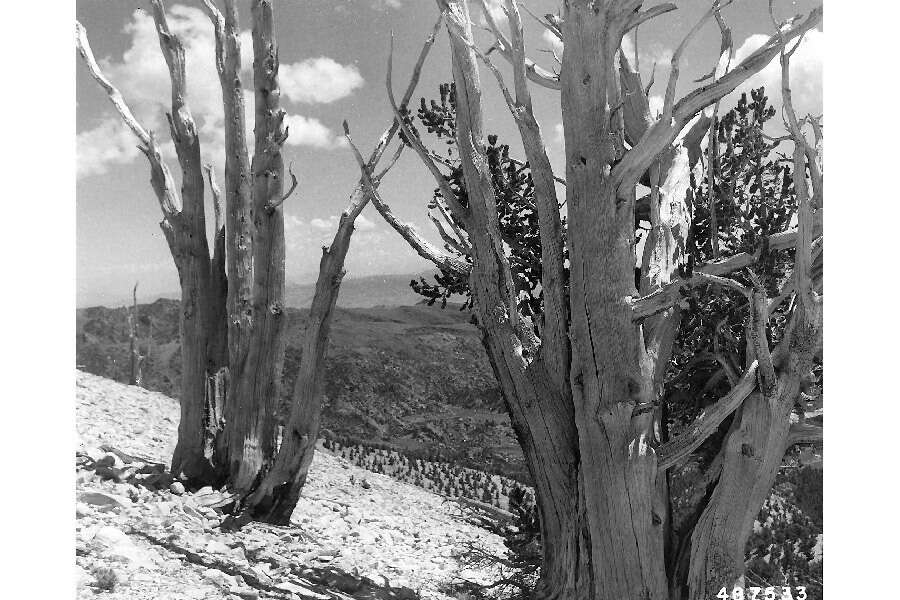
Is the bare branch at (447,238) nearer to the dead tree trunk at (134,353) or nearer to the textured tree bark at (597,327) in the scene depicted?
the textured tree bark at (597,327)

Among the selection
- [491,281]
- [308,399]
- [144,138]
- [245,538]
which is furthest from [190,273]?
[491,281]

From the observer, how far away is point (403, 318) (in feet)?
22.0

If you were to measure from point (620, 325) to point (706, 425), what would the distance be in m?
0.35

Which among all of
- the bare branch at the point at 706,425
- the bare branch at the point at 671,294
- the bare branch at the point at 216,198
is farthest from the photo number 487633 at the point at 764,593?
the bare branch at the point at 216,198

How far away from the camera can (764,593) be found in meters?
2.16

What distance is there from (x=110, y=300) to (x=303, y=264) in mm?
1293

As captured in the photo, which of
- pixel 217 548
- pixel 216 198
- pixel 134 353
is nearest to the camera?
pixel 217 548

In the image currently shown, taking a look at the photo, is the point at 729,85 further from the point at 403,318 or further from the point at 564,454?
the point at 403,318

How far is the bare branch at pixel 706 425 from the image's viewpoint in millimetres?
1896

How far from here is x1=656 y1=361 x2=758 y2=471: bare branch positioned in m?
1.90

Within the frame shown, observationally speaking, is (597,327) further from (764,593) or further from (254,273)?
(254,273)

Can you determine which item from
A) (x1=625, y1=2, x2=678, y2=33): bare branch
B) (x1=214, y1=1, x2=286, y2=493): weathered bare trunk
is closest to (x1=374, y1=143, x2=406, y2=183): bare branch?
(x1=214, y1=1, x2=286, y2=493): weathered bare trunk

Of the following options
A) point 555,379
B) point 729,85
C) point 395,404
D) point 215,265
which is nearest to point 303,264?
point 215,265

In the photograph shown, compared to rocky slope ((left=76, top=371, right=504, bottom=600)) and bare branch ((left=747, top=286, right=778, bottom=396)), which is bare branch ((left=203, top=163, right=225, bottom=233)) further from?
bare branch ((left=747, top=286, right=778, bottom=396))
